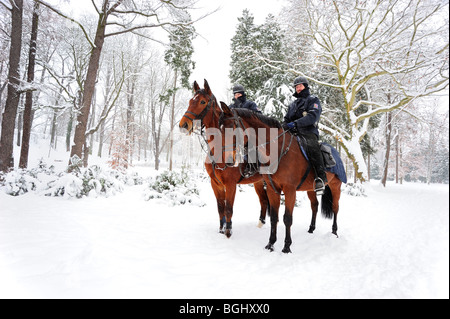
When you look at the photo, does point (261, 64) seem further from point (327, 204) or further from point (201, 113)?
point (201, 113)

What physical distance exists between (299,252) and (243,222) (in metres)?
1.94

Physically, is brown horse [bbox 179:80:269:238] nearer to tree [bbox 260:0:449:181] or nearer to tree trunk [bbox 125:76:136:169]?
tree [bbox 260:0:449:181]

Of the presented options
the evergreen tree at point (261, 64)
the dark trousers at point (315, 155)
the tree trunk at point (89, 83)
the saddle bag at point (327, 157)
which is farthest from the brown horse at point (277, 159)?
the evergreen tree at point (261, 64)

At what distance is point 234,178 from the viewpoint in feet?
12.6

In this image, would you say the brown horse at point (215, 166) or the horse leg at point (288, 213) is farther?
the brown horse at point (215, 166)

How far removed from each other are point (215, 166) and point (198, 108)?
1063 millimetres

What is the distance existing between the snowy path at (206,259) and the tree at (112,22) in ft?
12.1

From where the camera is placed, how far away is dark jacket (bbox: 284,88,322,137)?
3.56m

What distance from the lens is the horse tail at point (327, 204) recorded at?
4.63 meters

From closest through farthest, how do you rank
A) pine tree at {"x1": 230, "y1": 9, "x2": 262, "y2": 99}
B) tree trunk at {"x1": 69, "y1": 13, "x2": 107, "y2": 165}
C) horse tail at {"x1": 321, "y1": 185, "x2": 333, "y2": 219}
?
horse tail at {"x1": 321, "y1": 185, "x2": 333, "y2": 219}
tree trunk at {"x1": 69, "y1": 13, "x2": 107, "y2": 165}
pine tree at {"x1": 230, "y1": 9, "x2": 262, "y2": 99}

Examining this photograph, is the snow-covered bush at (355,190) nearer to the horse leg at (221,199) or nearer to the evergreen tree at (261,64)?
the evergreen tree at (261,64)

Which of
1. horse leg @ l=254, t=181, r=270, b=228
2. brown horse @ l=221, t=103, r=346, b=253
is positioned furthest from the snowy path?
brown horse @ l=221, t=103, r=346, b=253

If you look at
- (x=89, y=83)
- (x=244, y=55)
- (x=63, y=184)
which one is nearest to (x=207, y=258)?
(x=63, y=184)
